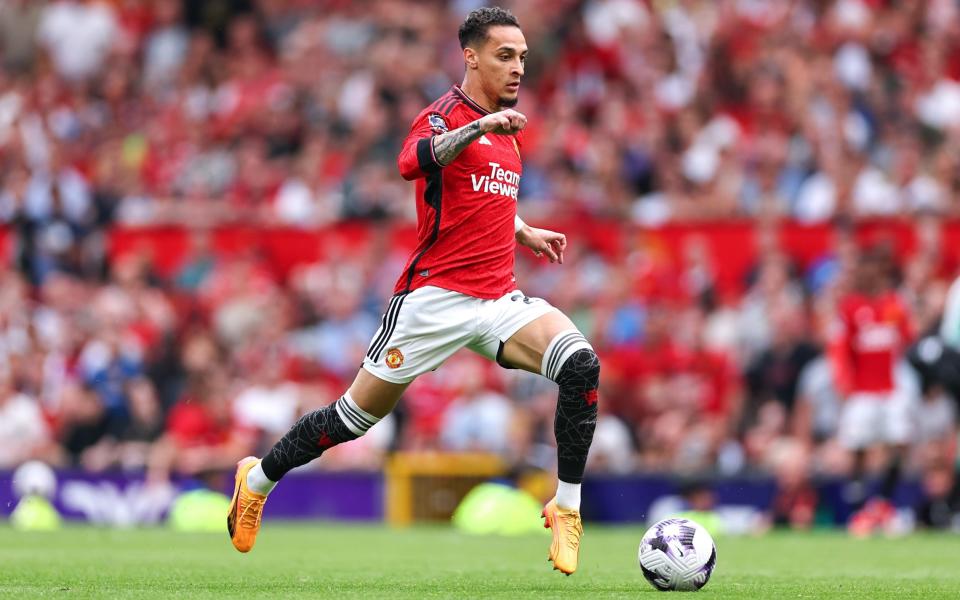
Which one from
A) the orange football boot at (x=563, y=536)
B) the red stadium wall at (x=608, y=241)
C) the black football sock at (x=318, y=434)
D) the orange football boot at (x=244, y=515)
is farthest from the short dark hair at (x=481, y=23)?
the red stadium wall at (x=608, y=241)

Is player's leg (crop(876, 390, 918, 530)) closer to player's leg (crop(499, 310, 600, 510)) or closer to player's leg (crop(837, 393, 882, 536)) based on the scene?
player's leg (crop(837, 393, 882, 536))

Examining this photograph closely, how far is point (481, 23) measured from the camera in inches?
319

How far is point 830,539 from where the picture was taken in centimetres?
1266

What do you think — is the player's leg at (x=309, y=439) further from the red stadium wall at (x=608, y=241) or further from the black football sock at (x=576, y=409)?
the red stadium wall at (x=608, y=241)

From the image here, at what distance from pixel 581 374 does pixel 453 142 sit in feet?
4.06

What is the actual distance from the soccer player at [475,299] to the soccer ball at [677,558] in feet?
1.51

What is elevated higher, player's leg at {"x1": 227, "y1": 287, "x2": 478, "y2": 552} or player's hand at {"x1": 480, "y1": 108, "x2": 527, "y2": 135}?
player's hand at {"x1": 480, "y1": 108, "x2": 527, "y2": 135}

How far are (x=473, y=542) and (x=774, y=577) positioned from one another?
14.4 feet

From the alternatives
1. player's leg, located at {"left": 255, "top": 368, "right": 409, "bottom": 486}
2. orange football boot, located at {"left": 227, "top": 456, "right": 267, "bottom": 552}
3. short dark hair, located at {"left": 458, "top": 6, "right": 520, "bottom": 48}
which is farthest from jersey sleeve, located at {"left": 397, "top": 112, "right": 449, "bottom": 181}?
orange football boot, located at {"left": 227, "top": 456, "right": 267, "bottom": 552}

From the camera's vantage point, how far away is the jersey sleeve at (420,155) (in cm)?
750

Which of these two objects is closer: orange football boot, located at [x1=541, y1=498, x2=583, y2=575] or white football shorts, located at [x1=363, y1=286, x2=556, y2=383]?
orange football boot, located at [x1=541, y1=498, x2=583, y2=575]

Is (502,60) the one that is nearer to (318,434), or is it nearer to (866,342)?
(318,434)

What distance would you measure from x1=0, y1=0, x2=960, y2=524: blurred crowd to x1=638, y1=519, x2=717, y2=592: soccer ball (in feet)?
23.1

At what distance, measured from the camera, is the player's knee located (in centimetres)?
771
